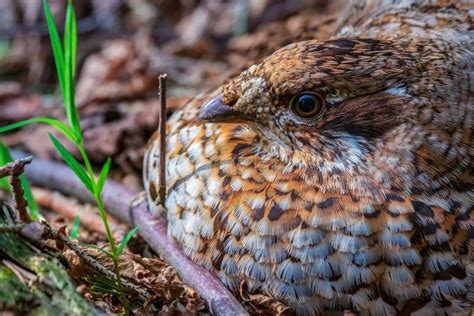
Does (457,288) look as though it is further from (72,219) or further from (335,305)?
(72,219)

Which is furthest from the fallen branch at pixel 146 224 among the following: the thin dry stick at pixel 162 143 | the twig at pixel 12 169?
the twig at pixel 12 169

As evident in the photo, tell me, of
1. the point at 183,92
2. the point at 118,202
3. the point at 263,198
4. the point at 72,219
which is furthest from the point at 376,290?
the point at 183,92

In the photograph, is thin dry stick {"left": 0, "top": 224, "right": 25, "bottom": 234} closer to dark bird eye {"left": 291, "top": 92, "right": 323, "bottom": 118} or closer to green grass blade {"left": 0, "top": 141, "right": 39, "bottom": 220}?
green grass blade {"left": 0, "top": 141, "right": 39, "bottom": 220}

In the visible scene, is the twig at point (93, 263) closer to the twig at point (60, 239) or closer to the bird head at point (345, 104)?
the twig at point (60, 239)

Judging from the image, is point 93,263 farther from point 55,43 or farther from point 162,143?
point 55,43

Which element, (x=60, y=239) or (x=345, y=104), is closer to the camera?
(x=60, y=239)

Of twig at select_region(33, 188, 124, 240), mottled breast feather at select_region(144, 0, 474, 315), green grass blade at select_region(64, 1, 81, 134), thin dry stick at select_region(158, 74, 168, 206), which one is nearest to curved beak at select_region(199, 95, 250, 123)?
mottled breast feather at select_region(144, 0, 474, 315)

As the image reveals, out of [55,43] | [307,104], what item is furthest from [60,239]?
[307,104]
